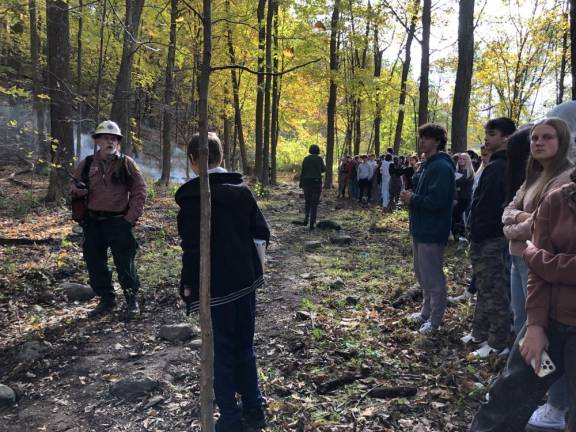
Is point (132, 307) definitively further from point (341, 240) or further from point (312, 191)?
point (312, 191)

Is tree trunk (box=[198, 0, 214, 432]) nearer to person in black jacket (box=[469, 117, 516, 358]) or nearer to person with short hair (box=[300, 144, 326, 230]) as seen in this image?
person in black jacket (box=[469, 117, 516, 358])

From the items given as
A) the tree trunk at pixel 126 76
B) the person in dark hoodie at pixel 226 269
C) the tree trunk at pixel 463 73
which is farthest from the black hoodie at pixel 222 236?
the tree trunk at pixel 463 73

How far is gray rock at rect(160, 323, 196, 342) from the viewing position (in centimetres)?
477

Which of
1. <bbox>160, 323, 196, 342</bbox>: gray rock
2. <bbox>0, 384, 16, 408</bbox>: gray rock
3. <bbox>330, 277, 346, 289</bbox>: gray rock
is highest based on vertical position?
<bbox>330, 277, 346, 289</bbox>: gray rock

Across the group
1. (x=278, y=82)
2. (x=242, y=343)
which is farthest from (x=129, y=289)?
(x=278, y=82)

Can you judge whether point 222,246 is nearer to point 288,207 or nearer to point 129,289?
point 129,289

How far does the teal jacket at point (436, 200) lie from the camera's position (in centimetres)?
444

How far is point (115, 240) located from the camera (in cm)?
521

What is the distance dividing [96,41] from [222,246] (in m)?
18.6

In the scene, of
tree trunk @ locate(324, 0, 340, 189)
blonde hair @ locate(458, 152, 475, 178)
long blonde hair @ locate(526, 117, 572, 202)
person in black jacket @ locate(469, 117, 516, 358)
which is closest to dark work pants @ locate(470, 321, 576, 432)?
long blonde hair @ locate(526, 117, 572, 202)

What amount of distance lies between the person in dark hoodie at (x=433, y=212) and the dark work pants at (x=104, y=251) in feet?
10.5

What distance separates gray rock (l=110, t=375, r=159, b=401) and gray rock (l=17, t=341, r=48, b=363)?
3.58 ft

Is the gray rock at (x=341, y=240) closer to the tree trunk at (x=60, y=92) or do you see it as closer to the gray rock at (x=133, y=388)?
the tree trunk at (x=60, y=92)

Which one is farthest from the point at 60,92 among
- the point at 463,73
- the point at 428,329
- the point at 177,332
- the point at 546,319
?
the point at 546,319
